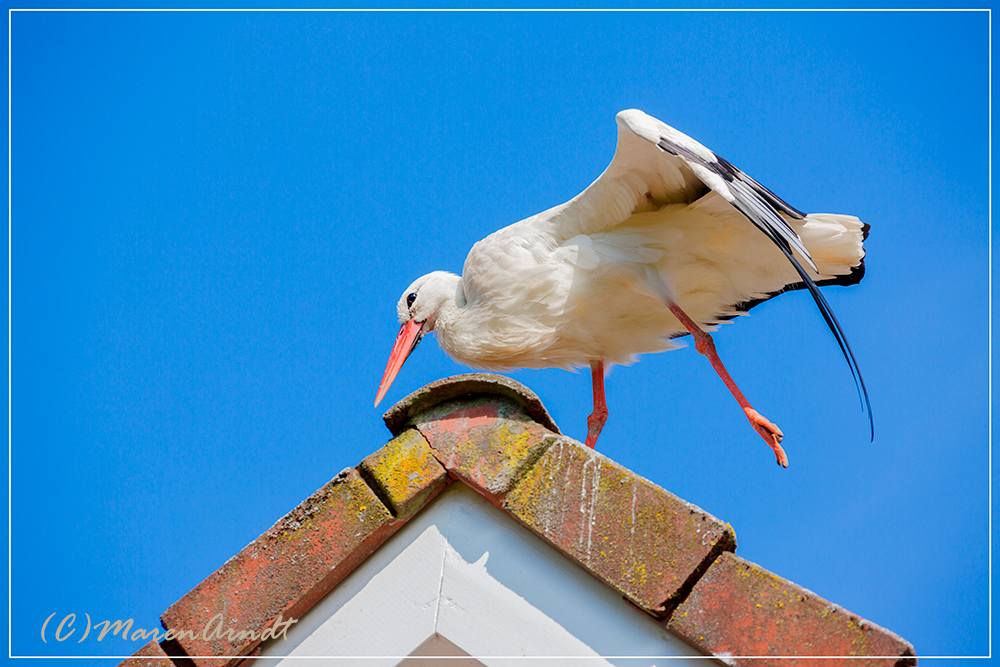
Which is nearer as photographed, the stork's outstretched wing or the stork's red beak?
the stork's outstretched wing

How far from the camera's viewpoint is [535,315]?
17.9ft

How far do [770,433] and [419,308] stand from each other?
250 cm

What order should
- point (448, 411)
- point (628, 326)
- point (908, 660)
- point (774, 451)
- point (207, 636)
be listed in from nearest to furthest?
point (908, 660)
point (207, 636)
point (448, 411)
point (774, 451)
point (628, 326)

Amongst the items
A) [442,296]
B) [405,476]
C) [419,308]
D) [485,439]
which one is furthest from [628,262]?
[405,476]

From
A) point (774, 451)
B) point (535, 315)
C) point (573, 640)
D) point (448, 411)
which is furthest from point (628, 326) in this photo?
point (573, 640)

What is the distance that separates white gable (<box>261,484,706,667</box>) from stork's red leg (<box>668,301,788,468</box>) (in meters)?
2.88

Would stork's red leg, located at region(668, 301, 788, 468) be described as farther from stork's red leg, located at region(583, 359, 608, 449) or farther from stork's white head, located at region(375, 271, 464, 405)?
stork's white head, located at region(375, 271, 464, 405)

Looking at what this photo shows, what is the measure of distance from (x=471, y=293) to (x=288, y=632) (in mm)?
3317

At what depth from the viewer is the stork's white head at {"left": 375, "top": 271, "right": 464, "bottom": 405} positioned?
20.5 feet

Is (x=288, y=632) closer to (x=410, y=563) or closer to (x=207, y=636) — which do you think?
(x=207, y=636)

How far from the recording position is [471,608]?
2602 millimetres

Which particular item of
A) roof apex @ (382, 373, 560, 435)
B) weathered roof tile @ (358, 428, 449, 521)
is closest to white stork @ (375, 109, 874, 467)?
roof apex @ (382, 373, 560, 435)

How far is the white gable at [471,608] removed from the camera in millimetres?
2529

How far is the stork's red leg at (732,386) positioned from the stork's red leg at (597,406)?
0.74m
